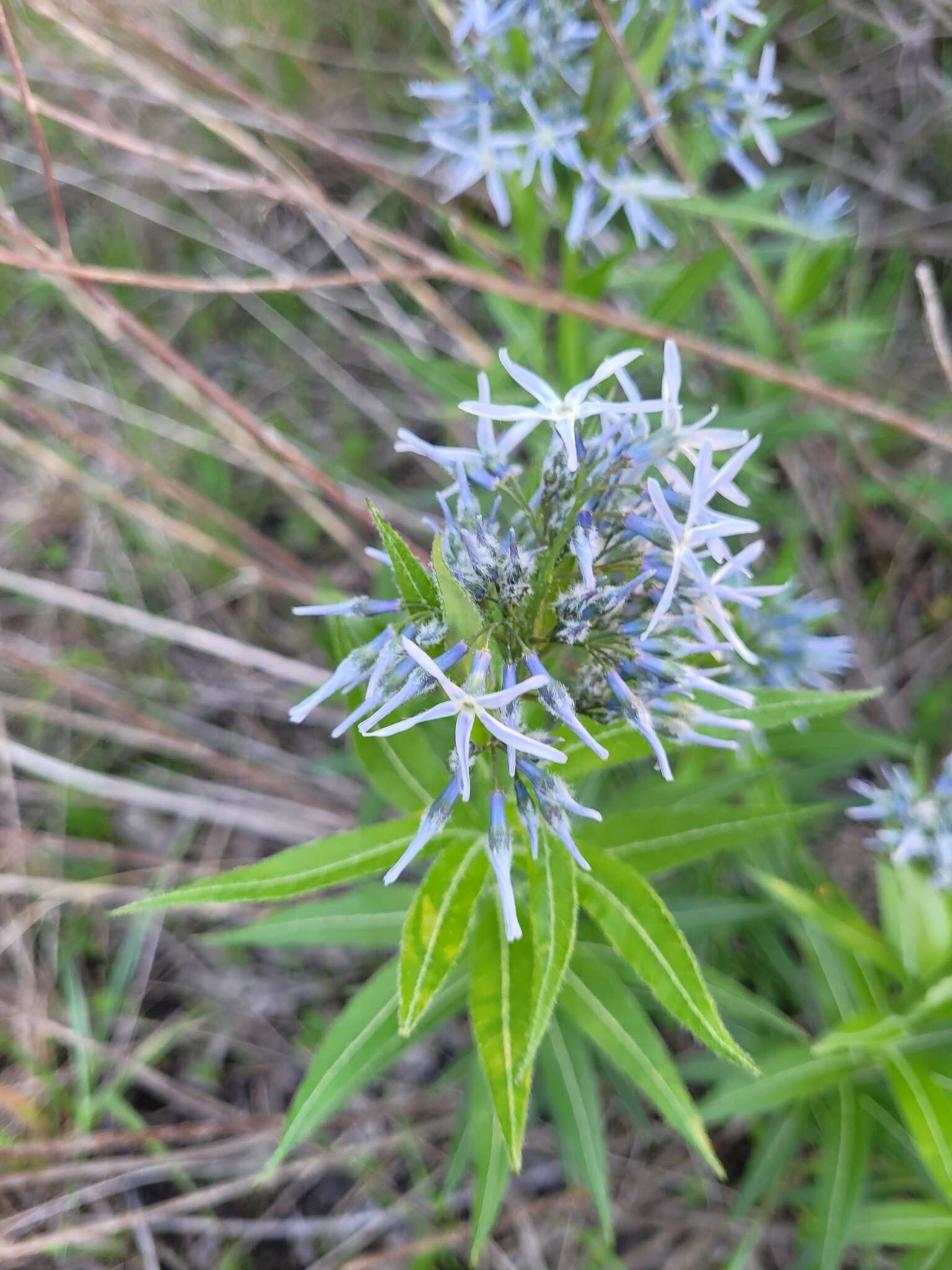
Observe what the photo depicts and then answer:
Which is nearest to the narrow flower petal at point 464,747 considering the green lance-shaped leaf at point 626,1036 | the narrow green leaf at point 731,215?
the green lance-shaped leaf at point 626,1036

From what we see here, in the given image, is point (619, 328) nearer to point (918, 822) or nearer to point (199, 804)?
point (918, 822)

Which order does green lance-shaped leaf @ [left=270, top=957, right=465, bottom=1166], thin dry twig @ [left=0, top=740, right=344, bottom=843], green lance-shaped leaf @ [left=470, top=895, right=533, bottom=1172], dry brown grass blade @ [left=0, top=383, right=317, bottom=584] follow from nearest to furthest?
green lance-shaped leaf @ [left=470, top=895, right=533, bottom=1172], green lance-shaped leaf @ [left=270, top=957, right=465, bottom=1166], dry brown grass blade @ [left=0, top=383, right=317, bottom=584], thin dry twig @ [left=0, top=740, right=344, bottom=843]

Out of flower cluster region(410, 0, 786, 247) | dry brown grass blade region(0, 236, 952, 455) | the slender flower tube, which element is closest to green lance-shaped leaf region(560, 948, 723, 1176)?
the slender flower tube

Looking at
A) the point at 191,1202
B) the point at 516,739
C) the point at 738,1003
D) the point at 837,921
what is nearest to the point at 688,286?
the point at 837,921

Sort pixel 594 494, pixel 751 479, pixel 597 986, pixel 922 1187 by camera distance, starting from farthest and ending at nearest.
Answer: pixel 751 479, pixel 922 1187, pixel 597 986, pixel 594 494

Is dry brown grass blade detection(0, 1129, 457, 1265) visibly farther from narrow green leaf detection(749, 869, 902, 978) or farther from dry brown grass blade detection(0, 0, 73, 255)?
dry brown grass blade detection(0, 0, 73, 255)

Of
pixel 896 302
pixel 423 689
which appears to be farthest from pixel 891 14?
pixel 423 689

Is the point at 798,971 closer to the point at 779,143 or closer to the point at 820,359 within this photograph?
the point at 820,359
